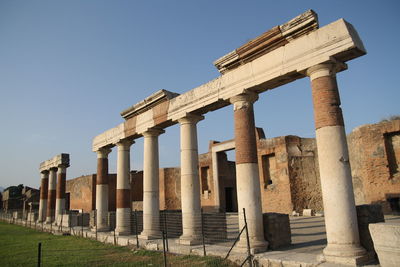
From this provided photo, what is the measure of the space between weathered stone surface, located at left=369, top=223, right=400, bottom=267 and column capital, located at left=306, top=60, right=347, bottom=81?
3159 millimetres

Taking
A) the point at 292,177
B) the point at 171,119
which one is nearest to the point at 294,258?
the point at 171,119

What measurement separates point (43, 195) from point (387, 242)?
22.8m

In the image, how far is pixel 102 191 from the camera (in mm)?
14352

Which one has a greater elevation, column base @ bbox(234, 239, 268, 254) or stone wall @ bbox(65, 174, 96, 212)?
stone wall @ bbox(65, 174, 96, 212)

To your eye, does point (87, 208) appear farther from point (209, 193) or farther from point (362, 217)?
point (362, 217)

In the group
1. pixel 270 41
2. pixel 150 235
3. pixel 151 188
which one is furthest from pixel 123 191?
pixel 270 41

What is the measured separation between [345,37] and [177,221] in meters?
8.35

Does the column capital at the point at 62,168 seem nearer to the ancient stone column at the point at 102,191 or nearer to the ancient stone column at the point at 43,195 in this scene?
the ancient stone column at the point at 43,195

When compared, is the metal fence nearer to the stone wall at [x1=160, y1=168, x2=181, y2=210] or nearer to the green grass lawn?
the green grass lawn

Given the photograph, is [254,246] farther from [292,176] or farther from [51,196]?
[51,196]

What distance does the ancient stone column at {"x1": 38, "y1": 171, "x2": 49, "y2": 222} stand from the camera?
72.9 feet

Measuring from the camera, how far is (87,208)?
30516mm

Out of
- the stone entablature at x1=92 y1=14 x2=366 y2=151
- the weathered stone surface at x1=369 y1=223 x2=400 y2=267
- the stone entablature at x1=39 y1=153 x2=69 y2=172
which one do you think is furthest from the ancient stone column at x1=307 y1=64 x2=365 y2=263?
the stone entablature at x1=39 y1=153 x2=69 y2=172

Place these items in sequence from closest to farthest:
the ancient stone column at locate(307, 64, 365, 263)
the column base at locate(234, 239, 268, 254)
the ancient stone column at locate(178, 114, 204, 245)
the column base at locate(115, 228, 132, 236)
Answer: the ancient stone column at locate(307, 64, 365, 263) < the column base at locate(234, 239, 268, 254) < the ancient stone column at locate(178, 114, 204, 245) < the column base at locate(115, 228, 132, 236)
